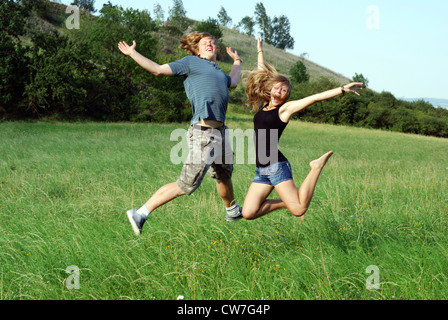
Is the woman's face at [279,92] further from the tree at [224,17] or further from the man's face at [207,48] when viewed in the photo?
the tree at [224,17]

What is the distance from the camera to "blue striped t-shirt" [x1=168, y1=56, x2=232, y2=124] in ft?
13.9

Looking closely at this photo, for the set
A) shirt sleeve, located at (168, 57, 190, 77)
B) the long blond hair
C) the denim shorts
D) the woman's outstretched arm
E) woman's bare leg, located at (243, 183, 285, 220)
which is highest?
shirt sleeve, located at (168, 57, 190, 77)

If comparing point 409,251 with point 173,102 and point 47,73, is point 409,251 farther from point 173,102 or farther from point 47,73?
point 173,102

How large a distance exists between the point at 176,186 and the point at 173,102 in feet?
98.6

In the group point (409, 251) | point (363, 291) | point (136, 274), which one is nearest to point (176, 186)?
point (136, 274)

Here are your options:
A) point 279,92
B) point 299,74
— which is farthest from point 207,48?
point 299,74

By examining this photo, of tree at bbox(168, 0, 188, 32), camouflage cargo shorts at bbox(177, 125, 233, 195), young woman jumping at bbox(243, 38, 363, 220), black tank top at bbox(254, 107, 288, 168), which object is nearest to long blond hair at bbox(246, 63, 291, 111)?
young woman jumping at bbox(243, 38, 363, 220)

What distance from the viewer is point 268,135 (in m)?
4.14

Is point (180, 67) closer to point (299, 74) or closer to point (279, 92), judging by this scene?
point (279, 92)

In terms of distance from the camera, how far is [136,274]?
389 centimetres

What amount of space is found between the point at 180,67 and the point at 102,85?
3067 centimetres

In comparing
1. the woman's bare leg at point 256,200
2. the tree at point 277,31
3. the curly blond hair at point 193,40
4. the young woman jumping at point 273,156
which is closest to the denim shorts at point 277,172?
the young woman jumping at point 273,156

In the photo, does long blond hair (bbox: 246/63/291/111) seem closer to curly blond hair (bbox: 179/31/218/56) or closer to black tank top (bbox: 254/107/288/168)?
black tank top (bbox: 254/107/288/168)

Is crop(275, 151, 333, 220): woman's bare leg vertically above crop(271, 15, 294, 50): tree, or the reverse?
crop(271, 15, 294, 50): tree
